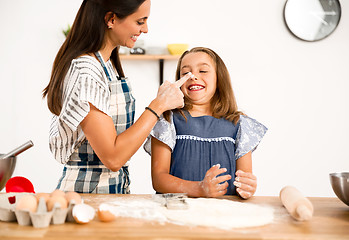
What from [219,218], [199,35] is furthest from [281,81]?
[219,218]

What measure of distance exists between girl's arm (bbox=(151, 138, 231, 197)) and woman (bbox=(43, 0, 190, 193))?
0.43ft

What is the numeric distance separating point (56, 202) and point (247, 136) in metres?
0.83

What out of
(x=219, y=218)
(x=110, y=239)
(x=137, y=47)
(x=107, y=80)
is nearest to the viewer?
(x=110, y=239)

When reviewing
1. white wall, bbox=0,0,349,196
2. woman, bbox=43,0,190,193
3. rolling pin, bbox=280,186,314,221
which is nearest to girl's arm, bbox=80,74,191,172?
woman, bbox=43,0,190,193

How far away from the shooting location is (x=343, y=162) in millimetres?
3080

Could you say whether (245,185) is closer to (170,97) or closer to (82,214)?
(170,97)

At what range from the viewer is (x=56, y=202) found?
0.85 m

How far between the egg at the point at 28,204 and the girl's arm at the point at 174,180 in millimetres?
516

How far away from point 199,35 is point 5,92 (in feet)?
5.64

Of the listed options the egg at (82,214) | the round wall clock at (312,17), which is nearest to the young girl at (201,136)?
the egg at (82,214)

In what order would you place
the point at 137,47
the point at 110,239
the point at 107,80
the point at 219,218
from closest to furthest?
the point at 110,239, the point at 219,218, the point at 107,80, the point at 137,47

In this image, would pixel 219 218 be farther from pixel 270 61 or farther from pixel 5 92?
pixel 5 92

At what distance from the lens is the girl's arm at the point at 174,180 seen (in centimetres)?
115

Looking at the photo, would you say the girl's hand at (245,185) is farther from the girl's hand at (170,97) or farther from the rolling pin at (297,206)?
the girl's hand at (170,97)
